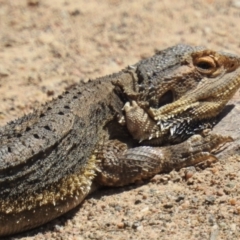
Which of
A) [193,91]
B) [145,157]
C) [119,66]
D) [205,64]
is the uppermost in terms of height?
[205,64]

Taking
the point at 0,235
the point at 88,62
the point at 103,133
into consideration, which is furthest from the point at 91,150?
the point at 88,62

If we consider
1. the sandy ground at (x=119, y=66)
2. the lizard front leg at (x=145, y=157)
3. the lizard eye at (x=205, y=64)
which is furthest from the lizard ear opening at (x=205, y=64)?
the sandy ground at (x=119, y=66)

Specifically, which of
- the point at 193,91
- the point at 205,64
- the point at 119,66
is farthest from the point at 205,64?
the point at 119,66

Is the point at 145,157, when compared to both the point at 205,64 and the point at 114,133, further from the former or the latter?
the point at 205,64

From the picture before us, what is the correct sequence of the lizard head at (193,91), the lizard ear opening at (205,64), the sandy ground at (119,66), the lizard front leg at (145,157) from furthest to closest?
the lizard ear opening at (205,64)
the lizard head at (193,91)
the lizard front leg at (145,157)
the sandy ground at (119,66)

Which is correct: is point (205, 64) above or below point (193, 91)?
above

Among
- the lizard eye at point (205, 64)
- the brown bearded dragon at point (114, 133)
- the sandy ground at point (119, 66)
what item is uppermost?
the lizard eye at point (205, 64)

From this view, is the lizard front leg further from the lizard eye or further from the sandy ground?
the lizard eye

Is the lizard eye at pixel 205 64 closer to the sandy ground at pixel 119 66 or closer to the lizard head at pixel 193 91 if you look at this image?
the lizard head at pixel 193 91
